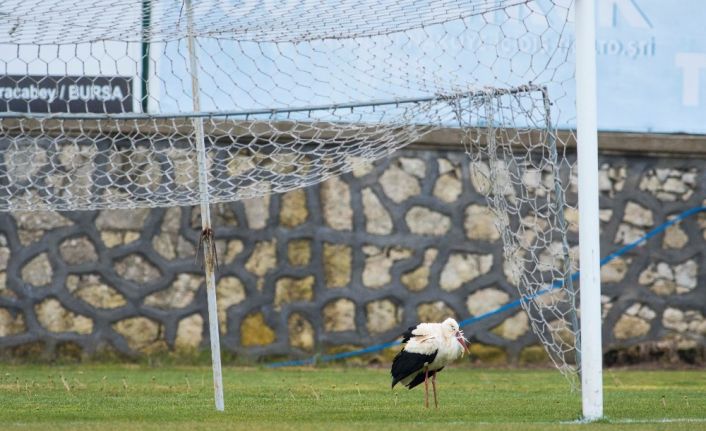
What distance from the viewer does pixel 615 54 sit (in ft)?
37.9

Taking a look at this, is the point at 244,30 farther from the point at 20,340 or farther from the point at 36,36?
the point at 20,340

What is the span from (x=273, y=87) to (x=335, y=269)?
2.04 metres

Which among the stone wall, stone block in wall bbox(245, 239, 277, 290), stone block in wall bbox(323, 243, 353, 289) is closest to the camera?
the stone wall

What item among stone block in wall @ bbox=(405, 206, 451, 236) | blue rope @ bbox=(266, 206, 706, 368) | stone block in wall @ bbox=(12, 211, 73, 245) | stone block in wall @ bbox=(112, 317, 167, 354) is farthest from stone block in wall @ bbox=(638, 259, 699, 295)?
stone block in wall @ bbox=(12, 211, 73, 245)

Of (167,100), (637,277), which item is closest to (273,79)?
(167,100)

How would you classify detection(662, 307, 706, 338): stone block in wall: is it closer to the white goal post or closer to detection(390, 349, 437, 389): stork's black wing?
the white goal post

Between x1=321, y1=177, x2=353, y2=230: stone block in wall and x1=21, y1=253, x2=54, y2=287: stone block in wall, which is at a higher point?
x1=321, y1=177, x2=353, y2=230: stone block in wall

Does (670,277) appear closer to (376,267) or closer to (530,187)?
(530,187)

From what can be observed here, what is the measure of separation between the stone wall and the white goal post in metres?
0.48

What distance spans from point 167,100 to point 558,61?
11.0ft

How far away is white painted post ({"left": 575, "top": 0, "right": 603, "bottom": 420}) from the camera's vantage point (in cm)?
617

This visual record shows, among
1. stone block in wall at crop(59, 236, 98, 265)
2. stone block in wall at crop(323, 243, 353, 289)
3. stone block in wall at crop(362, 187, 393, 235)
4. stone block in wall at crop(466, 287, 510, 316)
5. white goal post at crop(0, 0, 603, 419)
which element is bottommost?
stone block in wall at crop(466, 287, 510, 316)

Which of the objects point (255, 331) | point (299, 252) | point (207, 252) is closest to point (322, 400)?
point (207, 252)

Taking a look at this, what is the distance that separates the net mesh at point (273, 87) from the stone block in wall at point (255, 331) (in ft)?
4.58
